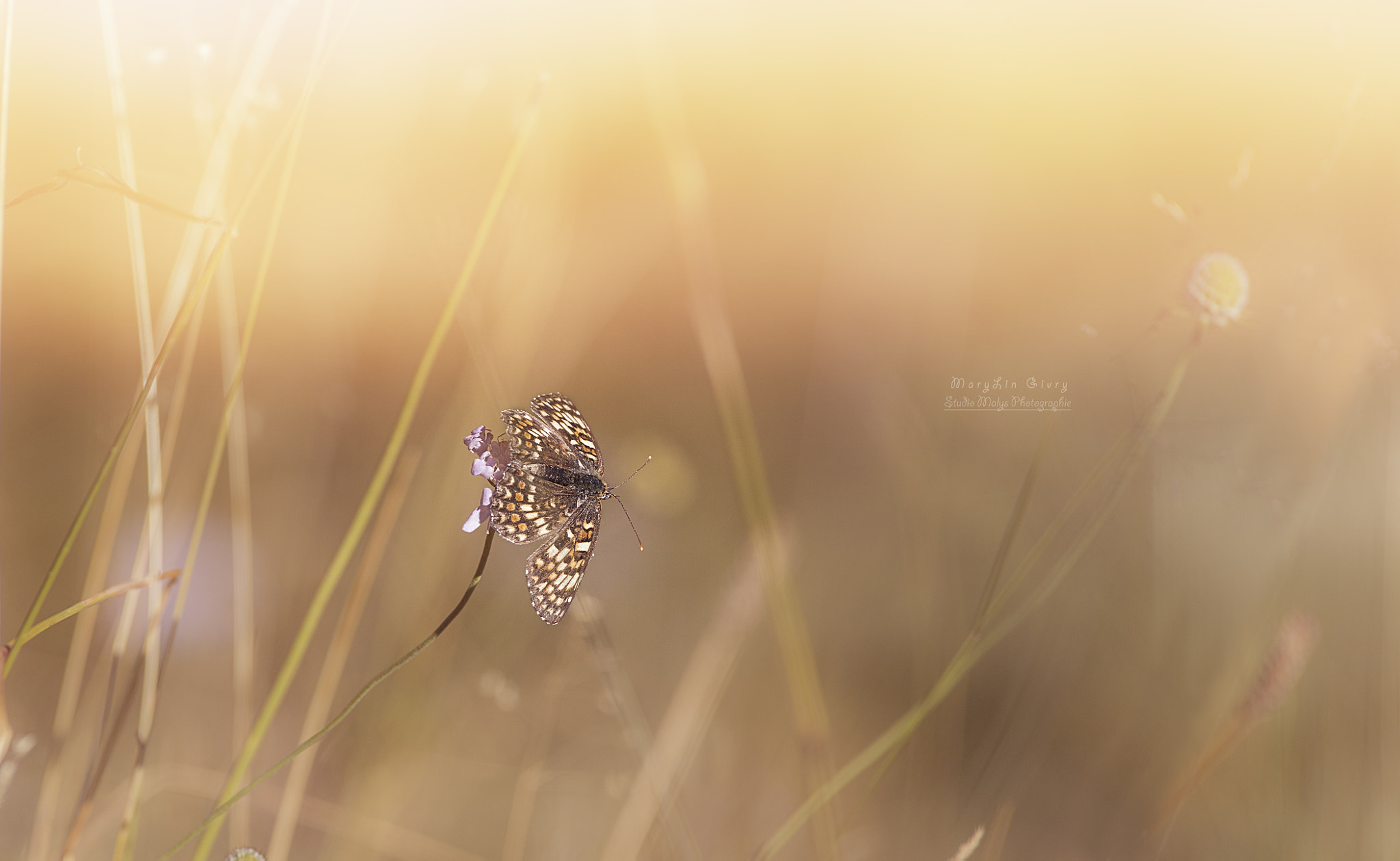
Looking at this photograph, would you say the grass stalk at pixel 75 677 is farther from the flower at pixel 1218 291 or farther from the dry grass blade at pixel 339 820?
the flower at pixel 1218 291

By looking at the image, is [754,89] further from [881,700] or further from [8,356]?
[8,356]

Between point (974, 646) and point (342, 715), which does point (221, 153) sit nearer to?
point (342, 715)

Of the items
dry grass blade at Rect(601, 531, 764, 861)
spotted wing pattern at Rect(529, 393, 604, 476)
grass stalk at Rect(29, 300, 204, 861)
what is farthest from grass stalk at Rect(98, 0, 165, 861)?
dry grass blade at Rect(601, 531, 764, 861)

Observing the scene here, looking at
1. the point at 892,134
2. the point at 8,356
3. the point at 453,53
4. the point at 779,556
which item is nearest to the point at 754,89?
the point at 892,134

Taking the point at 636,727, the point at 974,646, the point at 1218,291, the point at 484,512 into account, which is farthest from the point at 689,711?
the point at 1218,291

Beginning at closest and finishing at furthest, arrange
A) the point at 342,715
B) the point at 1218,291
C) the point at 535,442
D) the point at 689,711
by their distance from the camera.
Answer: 1. the point at 342,715
2. the point at 535,442
3. the point at 1218,291
4. the point at 689,711

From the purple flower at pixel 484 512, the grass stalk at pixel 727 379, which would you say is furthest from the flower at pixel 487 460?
the grass stalk at pixel 727 379
